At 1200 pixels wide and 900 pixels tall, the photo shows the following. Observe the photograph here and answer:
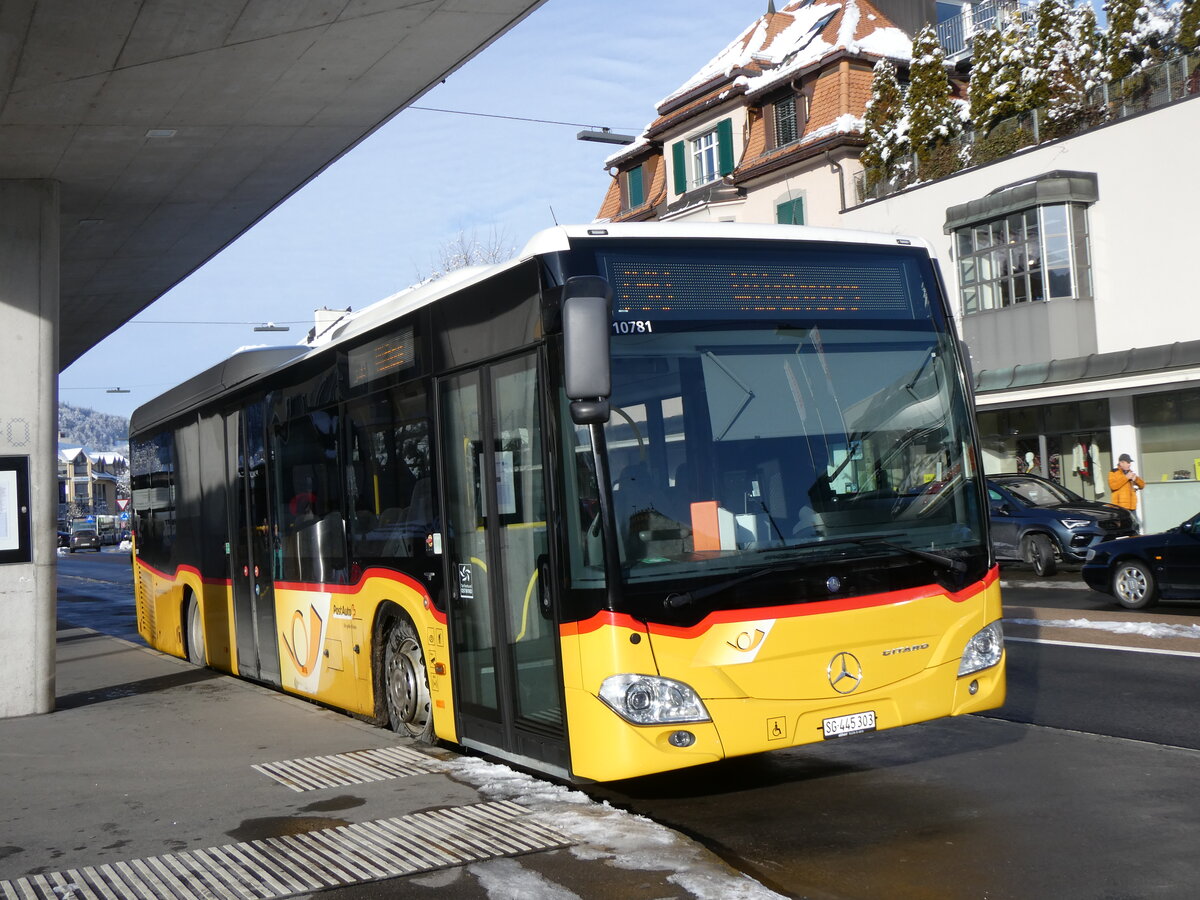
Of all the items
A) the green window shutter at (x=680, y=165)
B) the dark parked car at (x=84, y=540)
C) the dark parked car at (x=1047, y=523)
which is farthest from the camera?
the dark parked car at (x=84, y=540)

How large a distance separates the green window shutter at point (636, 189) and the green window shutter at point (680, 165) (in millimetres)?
2254

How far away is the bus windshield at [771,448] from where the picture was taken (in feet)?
21.4

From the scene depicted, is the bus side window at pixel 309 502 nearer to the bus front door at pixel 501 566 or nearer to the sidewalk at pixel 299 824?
the sidewalk at pixel 299 824

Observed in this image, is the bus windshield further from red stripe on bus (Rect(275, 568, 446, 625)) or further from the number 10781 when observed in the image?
red stripe on bus (Rect(275, 568, 446, 625))

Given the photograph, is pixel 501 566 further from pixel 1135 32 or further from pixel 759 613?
pixel 1135 32

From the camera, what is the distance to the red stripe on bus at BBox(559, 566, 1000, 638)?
6383 mm

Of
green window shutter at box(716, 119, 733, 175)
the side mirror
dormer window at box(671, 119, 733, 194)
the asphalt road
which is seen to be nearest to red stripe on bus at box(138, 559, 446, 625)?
the asphalt road

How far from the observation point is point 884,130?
111ft

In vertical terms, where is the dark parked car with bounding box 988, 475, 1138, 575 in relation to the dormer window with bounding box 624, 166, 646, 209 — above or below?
below

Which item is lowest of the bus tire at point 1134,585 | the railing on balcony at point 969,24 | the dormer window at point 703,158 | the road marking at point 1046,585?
the road marking at point 1046,585

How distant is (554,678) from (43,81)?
6.05 m

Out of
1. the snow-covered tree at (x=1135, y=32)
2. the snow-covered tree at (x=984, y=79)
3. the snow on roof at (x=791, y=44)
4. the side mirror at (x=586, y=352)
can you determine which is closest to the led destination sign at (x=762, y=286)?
the side mirror at (x=586, y=352)

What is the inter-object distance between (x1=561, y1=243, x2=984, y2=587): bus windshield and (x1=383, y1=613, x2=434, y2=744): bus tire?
267cm

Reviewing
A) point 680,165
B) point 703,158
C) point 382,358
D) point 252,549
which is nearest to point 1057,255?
point 703,158
